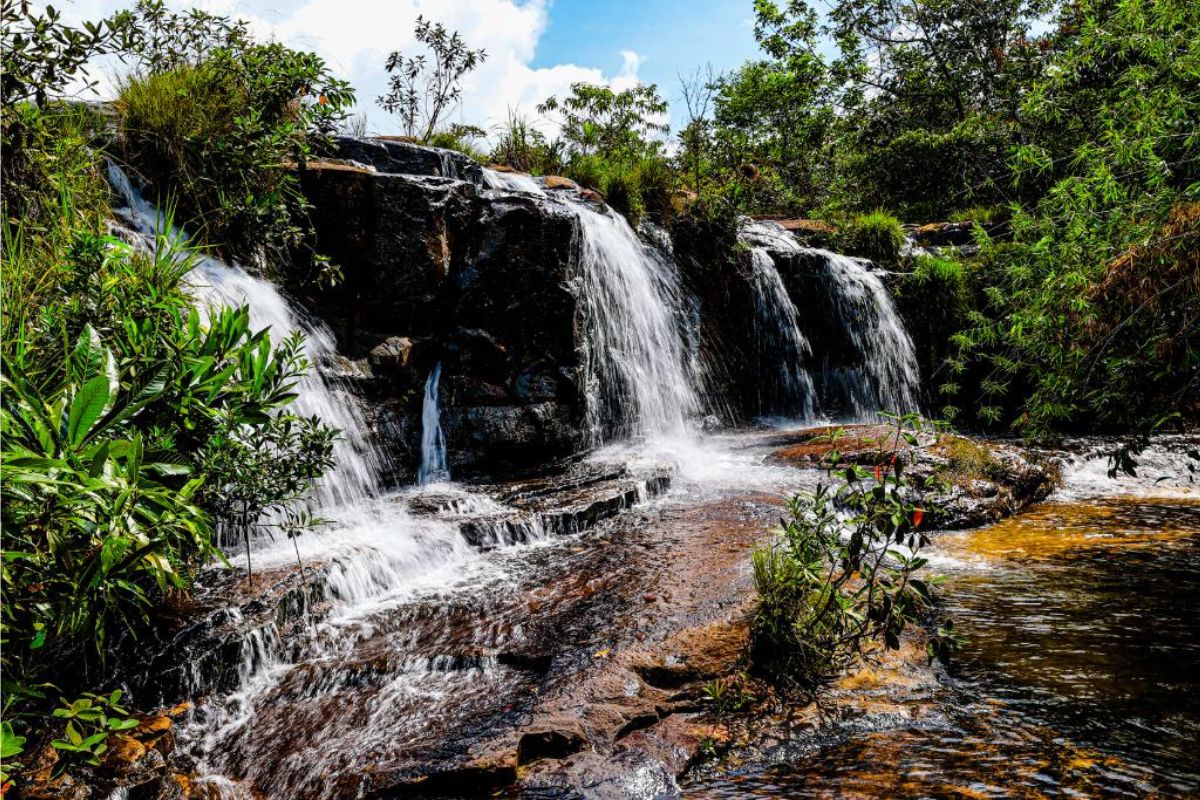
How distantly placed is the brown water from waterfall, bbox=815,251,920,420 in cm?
814

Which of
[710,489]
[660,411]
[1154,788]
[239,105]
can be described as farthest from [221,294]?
[1154,788]

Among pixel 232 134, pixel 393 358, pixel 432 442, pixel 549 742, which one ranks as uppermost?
pixel 232 134

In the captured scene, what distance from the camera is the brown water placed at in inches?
102

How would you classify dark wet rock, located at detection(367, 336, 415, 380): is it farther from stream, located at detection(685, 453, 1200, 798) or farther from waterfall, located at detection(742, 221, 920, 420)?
waterfall, located at detection(742, 221, 920, 420)

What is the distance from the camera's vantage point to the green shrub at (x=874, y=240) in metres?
14.3

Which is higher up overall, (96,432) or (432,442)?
(96,432)

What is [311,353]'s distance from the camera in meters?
6.93

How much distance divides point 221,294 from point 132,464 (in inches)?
192

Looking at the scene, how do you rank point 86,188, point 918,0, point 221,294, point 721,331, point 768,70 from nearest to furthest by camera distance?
point 86,188 → point 221,294 → point 721,331 → point 918,0 → point 768,70

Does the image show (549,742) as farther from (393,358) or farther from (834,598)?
(393,358)

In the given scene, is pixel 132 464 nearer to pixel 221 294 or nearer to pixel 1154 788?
pixel 1154 788

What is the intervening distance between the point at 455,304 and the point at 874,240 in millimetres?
10311

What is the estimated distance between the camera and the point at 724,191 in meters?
12.7

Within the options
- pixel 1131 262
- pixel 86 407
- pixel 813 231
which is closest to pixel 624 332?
pixel 1131 262
